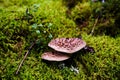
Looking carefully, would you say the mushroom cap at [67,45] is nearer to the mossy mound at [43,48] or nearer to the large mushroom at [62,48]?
the large mushroom at [62,48]

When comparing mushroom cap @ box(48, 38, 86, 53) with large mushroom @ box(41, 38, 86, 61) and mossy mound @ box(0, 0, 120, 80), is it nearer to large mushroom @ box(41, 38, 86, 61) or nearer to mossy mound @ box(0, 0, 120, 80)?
large mushroom @ box(41, 38, 86, 61)

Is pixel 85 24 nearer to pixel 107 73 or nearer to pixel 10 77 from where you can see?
pixel 107 73

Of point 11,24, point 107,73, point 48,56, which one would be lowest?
point 107,73

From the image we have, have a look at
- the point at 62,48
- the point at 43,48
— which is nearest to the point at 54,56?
the point at 62,48

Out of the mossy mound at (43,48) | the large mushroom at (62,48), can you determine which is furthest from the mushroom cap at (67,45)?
the mossy mound at (43,48)

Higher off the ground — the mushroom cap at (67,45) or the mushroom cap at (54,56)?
the mushroom cap at (67,45)

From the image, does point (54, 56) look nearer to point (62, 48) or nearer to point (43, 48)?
point (62, 48)

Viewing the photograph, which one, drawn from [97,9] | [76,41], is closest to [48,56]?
[76,41]
